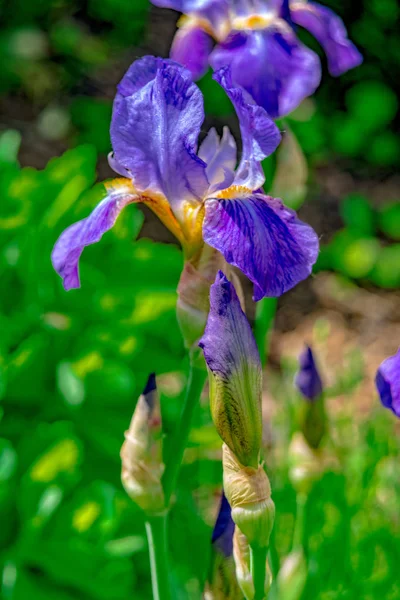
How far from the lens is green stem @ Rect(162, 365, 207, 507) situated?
708mm

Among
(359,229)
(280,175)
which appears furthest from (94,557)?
(359,229)

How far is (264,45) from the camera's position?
0.85 m

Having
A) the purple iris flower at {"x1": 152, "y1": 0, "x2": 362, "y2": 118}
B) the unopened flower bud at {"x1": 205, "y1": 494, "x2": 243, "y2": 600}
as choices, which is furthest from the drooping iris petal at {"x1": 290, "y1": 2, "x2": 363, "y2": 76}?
the unopened flower bud at {"x1": 205, "y1": 494, "x2": 243, "y2": 600}

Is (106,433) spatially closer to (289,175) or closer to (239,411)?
(289,175)

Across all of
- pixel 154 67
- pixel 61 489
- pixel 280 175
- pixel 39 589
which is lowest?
pixel 39 589

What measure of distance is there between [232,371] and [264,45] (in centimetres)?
42

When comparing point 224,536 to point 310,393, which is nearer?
point 224,536

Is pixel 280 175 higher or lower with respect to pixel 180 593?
higher

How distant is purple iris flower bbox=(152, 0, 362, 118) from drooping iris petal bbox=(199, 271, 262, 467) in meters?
0.27

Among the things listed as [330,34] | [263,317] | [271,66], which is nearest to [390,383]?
[263,317]

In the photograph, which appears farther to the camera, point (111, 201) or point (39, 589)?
point (39, 589)

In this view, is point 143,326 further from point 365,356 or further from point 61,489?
point 365,356

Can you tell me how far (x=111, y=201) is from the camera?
719 millimetres

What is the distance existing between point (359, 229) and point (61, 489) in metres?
1.60
